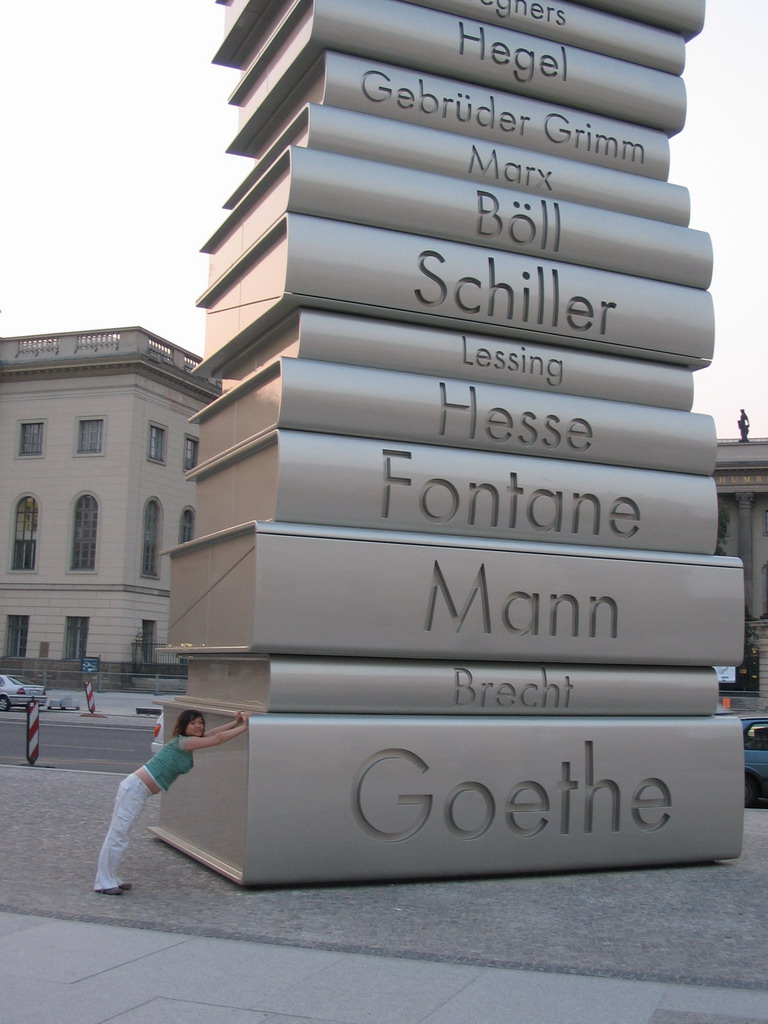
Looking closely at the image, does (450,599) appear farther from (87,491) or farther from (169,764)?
(87,491)

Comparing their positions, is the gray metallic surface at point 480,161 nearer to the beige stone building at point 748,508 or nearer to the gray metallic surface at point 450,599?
the gray metallic surface at point 450,599

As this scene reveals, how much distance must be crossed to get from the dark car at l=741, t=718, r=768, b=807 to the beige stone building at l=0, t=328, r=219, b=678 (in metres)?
37.3

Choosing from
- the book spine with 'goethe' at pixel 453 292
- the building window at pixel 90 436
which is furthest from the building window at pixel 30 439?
the book spine with 'goethe' at pixel 453 292

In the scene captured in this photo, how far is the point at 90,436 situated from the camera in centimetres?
5375

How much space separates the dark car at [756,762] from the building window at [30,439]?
142 feet

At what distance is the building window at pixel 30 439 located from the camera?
2156 inches

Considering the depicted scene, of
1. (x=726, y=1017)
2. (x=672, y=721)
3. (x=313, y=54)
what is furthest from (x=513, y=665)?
(x=313, y=54)

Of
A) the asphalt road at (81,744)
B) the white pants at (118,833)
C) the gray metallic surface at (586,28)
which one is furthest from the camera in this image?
the asphalt road at (81,744)

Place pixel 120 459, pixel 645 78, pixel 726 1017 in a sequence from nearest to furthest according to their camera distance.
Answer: pixel 726 1017, pixel 645 78, pixel 120 459

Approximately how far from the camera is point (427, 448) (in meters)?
9.48

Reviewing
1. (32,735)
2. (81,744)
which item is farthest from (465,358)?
(81,744)

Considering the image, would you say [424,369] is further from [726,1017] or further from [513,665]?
[726,1017]

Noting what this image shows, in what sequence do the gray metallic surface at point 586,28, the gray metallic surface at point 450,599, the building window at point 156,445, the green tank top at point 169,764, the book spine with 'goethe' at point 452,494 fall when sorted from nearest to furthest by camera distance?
the green tank top at point 169,764, the gray metallic surface at point 450,599, the book spine with 'goethe' at point 452,494, the gray metallic surface at point 586,28, the building window at point 156,445

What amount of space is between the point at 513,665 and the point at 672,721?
67.0 inches
